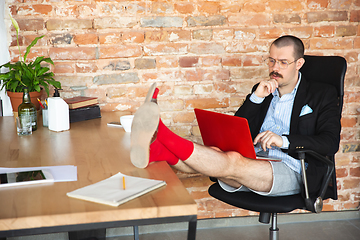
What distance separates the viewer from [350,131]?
2.65 metres

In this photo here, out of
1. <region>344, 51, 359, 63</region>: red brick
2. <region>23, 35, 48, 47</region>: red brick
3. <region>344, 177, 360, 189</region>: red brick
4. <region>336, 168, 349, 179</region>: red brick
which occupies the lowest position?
<region>344, 177, 360, 189</region>: red brick

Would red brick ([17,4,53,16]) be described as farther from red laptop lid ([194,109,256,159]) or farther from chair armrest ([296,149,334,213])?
chair armrest ([296,149,334,213])

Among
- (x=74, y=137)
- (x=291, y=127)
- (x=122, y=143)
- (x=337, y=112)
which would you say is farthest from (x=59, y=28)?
Result: (x=337, y=112)

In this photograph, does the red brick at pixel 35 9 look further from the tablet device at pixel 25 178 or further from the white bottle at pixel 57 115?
the tablet device at pixel 25 178

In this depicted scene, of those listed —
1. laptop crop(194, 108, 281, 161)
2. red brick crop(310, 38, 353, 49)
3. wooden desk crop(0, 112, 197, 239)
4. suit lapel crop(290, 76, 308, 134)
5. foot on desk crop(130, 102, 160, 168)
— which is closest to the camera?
wooden desk crop(0, 112, 197, 239)

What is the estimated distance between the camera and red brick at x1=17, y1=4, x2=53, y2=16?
2.22m

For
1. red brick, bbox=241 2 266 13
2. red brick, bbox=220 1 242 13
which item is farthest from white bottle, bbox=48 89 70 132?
red brick, bbox=241 2 266 13

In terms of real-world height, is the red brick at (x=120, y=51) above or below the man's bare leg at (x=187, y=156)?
above

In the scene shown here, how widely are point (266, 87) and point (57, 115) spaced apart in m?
1.21

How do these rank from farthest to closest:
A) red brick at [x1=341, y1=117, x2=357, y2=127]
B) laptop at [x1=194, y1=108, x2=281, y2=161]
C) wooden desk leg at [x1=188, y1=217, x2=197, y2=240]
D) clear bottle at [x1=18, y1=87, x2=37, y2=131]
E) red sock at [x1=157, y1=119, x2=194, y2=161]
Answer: red brick at [x1=341, y1=117, x2=357, y2=127] < clear bottle at [x1=18, y1=87, x2=37, y2=131] < laptop at [x1=194, y1=108, x2=281, y2=161] < red sock at [x1=157, y1=119, x2=194, y2=161] < wooden desk leg at [x1=188, y1=217, x2=197, y2=240]

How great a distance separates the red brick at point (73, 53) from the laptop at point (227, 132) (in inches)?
38.5

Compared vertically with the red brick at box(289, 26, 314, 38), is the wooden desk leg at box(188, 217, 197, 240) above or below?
below

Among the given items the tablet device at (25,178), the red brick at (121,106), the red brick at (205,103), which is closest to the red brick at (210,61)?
the red brick at (205,103)

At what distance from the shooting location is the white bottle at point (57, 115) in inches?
68.9
